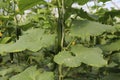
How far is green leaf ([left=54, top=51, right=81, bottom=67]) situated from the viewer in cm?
141

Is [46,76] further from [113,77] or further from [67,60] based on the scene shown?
[113,77]

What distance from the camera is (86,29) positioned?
1537 millimetres

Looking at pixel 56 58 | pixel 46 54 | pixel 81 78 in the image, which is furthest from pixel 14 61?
pixel 56 58

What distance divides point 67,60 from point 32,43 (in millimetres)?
234

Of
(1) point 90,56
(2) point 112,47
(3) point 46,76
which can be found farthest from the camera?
(2) point 112,47

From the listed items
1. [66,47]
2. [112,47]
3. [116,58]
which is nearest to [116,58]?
[116,58]

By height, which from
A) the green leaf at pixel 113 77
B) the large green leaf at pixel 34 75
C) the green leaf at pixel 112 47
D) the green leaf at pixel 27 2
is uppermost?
the green leaf at pixel 27 2

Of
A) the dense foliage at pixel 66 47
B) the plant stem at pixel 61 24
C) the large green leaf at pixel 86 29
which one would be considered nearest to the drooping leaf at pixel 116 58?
the dense foliage at pixel 66 47

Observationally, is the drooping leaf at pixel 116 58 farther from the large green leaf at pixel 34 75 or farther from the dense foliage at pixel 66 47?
the large green leaf at pixel 34 75

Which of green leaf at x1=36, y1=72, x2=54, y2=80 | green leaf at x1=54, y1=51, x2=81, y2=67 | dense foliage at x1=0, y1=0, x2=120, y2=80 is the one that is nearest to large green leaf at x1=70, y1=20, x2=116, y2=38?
dense foliage at x1=0, y1=0, x2=120, y2=80

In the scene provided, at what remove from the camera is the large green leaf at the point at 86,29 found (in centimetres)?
151

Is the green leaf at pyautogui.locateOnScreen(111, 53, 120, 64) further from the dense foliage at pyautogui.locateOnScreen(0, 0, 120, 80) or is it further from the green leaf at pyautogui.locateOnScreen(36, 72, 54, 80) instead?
the green leaf at pyautogui.locateOnScreen(36, 72, 54, 80)

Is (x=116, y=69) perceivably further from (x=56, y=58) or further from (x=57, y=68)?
(x=56, y=58)

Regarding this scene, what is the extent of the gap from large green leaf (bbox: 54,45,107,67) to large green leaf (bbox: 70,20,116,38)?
77 millimetres
